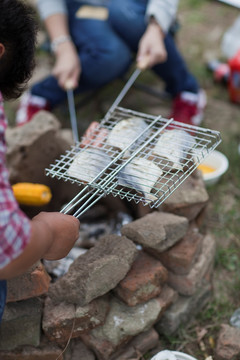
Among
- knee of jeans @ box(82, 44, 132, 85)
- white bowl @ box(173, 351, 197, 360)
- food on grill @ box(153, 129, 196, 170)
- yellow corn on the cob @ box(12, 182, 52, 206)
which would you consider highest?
food on grill @ box(153, 129, 196, 170)

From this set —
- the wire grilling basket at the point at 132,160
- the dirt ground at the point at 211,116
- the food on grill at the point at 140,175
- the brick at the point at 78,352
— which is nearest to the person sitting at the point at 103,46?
the dirt ground at the point at 211,116

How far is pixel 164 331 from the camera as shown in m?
2.01

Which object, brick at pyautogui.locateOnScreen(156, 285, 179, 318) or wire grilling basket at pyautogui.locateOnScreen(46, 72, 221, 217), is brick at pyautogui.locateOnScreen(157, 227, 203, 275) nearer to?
brick at pyautogui.locateOnScreen(156, 285, 179, 318)

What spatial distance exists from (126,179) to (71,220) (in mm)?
269

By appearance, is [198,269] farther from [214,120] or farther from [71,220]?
[214,120]

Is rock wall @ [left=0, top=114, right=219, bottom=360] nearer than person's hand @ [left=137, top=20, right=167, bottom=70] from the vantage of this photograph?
Yes

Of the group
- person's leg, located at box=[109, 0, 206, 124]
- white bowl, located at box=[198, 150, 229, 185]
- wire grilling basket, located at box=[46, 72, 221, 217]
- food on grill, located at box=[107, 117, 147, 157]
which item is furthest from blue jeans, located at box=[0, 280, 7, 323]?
person's leg, located at box=[109, 0, 206, 124]

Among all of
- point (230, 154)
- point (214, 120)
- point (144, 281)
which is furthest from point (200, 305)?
point (214, 120)

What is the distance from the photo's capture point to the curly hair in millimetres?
1389

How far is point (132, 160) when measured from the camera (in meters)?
1.77

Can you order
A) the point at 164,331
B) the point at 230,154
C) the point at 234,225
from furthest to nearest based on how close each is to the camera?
1. the point at 230,154
2. the point at 234,225
3. the point at 164,331

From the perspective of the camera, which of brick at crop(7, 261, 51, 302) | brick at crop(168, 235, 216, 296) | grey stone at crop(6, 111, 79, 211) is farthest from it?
grey stone at crop(6, 111, 79, 211)

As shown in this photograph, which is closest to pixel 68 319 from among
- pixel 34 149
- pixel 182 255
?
pixel 182 255

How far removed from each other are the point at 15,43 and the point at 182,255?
1097mm
